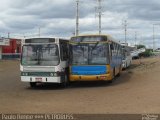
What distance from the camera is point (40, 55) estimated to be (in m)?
24.0

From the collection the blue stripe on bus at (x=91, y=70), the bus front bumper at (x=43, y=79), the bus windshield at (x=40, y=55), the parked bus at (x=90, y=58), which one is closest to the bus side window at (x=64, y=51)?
the parked bus at (x=90, y=58)

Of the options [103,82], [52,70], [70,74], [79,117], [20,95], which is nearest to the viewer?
[79,117]

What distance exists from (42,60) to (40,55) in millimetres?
305

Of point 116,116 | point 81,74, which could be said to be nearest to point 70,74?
point 81,74

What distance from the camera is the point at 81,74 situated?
2497 cm

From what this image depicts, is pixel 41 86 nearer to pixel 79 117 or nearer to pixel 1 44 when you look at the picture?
pixel 79 117

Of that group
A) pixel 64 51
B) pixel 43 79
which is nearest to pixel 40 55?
pixel 43 79

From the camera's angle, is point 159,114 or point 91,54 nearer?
point 159,114

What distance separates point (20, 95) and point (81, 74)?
5.27 metres

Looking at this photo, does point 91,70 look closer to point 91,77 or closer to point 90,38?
point 91,77

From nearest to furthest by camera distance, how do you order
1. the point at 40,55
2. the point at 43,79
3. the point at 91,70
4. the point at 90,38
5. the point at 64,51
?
the point at 43,79 < the point at 40,55 < the point at 91,70 < the point at 64,51 < the point at 90,38

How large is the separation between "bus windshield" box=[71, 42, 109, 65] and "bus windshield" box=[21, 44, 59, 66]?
162cm

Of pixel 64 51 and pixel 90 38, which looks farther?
pixel 90 38

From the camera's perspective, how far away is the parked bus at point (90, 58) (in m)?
24.9
